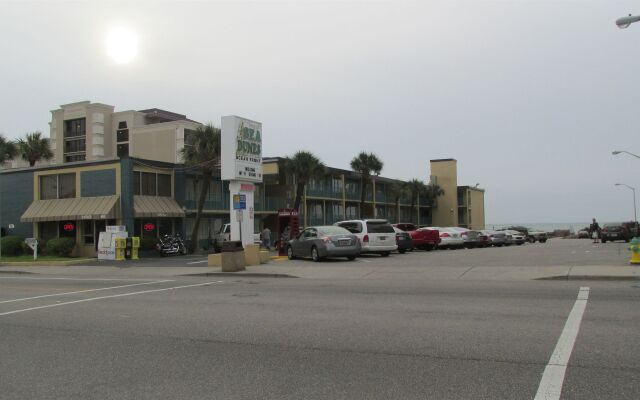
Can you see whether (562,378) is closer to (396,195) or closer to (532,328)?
(532,328)

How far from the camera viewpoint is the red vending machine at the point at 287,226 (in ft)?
90.6

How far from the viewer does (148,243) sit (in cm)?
3291

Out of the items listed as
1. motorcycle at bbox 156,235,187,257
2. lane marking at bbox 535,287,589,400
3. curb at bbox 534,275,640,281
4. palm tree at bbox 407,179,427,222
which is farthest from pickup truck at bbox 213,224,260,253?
palm tree at bbox 407,179,427,222

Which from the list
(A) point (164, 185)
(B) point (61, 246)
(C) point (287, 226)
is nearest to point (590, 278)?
(C) point (287, 226)

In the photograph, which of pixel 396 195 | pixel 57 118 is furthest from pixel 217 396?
pixel 57 118

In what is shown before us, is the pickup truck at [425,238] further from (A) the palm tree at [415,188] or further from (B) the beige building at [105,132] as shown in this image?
(B) the beige building at [105,132]

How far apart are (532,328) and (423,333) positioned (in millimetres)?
1609

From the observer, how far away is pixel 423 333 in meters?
7.84

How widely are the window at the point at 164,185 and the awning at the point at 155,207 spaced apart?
37 cm

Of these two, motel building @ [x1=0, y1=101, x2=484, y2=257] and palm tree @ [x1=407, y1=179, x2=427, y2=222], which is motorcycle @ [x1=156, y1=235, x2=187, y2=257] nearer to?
motel building @ [x1=0, y1=101, x2=484, y2=257]

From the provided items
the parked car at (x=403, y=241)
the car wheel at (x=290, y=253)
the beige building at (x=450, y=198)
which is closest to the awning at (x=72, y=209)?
the car wheel at (x=290, y=253)

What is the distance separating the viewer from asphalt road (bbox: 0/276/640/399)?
556 cm

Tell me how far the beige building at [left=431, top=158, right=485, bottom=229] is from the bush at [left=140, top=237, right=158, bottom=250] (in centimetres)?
5009

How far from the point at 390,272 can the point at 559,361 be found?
11075 millimetres
